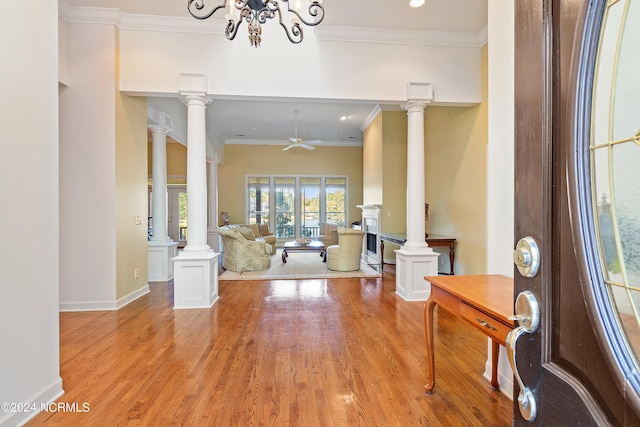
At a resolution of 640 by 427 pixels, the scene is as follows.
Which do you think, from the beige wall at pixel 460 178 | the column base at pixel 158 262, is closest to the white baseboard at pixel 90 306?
the column base at pixel 158 262

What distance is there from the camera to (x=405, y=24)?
392 cm

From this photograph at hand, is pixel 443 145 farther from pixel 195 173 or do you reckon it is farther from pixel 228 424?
pixel 228 424

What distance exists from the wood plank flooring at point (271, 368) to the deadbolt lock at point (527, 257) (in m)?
1.57

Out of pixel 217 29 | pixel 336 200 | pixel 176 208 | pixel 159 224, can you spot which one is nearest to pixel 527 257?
pixel 217 29

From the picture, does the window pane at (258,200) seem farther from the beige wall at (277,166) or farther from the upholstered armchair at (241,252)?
the upholstered armchair at (241,252)

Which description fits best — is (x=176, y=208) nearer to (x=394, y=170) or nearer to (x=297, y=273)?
(x=297, y=273)

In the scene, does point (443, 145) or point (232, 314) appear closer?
point (232, 314)

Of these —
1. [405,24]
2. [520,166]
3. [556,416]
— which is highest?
[405,24]

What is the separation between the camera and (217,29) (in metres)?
3.82

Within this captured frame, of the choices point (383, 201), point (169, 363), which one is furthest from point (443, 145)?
point (169, 363)

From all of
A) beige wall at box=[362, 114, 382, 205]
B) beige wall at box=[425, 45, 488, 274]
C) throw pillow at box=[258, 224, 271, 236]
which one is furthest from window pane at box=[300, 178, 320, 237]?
beige wall at box=[425, 45, 488, 274]

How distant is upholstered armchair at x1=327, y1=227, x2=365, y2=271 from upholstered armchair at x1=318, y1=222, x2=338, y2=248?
1617 millimetres

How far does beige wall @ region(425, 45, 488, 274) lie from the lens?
14.9 ft

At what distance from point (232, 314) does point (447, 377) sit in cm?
240
